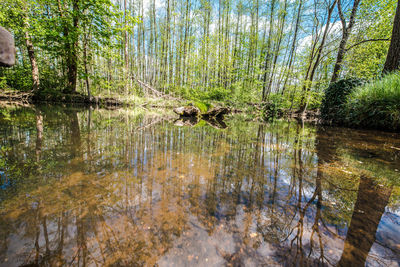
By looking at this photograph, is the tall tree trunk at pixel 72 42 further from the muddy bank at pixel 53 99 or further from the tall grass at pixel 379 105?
the tall grass at pixel 379 105

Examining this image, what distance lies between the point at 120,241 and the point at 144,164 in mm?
1051

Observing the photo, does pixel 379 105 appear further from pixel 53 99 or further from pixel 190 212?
pixel 53 99

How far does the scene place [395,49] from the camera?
5730 mm

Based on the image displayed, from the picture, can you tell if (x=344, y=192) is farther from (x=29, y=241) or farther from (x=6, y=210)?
(x=6, y=210)

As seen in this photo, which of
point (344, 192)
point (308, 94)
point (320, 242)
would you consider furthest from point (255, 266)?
point (308, 94)

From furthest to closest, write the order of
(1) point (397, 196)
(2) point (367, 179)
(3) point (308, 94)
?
(3) point (308, 94), (2) point (367, 179), (1) point (397, 196)

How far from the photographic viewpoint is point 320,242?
834 mm

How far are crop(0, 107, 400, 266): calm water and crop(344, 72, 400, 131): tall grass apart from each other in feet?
15.1

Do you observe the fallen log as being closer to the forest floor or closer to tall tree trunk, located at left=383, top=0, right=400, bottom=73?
the forest floor

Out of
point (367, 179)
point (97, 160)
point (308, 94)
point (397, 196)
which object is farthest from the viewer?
point (308, 94)

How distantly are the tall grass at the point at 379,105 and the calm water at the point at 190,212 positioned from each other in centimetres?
460

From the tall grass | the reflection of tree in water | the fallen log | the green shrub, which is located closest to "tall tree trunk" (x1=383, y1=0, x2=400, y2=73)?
the tall grass

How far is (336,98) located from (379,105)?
2.41m

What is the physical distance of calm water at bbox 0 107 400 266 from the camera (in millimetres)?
728
